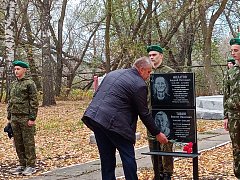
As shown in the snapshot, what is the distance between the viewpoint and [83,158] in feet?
29.7

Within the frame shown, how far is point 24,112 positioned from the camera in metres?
7.70

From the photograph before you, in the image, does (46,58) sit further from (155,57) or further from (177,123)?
(177,123)

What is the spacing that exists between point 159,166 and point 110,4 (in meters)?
14.9

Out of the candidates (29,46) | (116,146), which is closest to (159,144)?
(116,146)

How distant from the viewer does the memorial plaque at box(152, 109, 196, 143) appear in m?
5.70

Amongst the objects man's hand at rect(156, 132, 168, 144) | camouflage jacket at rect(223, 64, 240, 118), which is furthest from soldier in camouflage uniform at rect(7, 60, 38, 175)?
camouflage jacket at rect(223, 64, 240, 118)

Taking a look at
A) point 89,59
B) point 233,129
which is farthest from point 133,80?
→ point 89,59

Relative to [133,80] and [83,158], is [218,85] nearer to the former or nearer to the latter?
[83,158]

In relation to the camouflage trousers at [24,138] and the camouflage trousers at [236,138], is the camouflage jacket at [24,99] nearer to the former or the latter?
the camouflage trousers at [24,138]

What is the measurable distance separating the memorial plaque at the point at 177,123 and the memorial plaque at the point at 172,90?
7cm

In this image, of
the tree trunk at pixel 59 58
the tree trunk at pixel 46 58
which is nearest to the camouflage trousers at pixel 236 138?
the tree trunk at pixel 46 58

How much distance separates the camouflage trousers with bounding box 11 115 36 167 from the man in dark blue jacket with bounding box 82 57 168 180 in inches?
106

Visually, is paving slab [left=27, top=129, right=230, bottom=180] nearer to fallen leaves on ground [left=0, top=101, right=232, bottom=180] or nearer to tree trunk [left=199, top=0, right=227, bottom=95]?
fallen leaves on ground [left=0, top=101, right=232, bottom=180]

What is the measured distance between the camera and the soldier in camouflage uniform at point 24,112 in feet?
25.3
